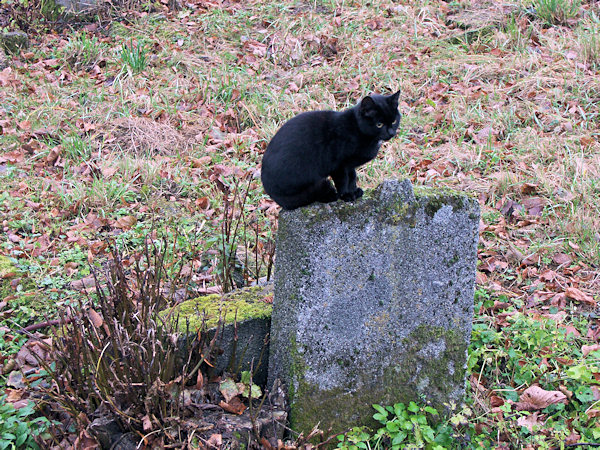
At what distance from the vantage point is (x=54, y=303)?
3.62m

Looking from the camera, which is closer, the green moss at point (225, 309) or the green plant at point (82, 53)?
the green moss at point (225, 309)

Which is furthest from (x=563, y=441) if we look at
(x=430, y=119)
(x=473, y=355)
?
(x=430, y=119)

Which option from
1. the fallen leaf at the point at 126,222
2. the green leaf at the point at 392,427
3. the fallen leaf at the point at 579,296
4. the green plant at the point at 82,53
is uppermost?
the green plant at the point at 82,53

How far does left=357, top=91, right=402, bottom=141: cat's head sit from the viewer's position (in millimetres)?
2562

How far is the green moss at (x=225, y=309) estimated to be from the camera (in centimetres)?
288

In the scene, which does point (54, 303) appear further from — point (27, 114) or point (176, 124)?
point (27, 114)

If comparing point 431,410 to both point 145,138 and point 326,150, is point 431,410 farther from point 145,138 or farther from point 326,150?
point 145,138

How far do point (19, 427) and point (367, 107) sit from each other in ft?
7.28

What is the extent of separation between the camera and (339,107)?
6250 millimetres

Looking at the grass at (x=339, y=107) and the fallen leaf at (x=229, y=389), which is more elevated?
the grass at (x=339, y=107)

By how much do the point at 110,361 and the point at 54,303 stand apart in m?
0.97

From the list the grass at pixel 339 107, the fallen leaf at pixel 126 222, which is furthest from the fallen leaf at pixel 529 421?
the fallen leaf at pixel 126 222

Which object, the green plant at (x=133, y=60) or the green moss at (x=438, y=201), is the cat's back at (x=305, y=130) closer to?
the green moss at (x=438, y=201)

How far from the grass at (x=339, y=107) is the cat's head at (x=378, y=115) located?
1.23m
